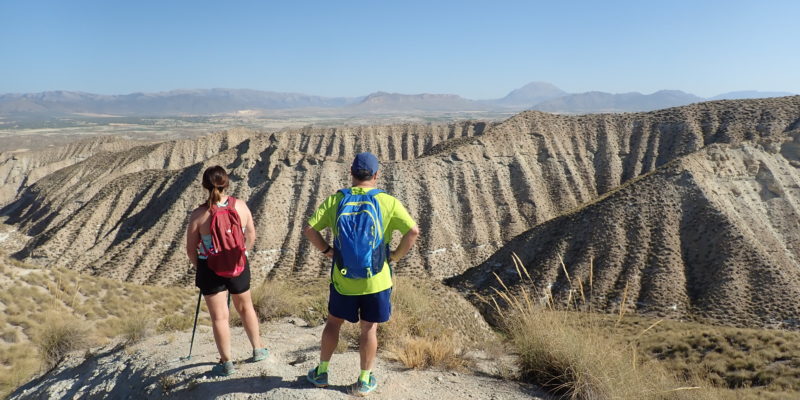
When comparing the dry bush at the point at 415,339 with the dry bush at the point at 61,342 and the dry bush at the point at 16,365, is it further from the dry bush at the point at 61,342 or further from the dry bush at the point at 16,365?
the dry bush at the point at 16,365

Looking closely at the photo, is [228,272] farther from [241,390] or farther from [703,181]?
[703,181]

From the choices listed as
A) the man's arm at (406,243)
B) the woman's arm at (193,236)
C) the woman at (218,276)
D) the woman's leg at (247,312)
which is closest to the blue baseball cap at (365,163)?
the man's arm at (406,243)

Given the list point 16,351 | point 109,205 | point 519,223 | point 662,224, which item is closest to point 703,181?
point 662,224

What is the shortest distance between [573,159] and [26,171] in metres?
97.8

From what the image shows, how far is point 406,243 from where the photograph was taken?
4512 mm

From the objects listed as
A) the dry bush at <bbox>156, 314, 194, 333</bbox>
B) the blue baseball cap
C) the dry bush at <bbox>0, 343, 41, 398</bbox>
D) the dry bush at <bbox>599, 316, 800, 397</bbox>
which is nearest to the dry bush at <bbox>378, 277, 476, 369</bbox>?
the blue baseball cap

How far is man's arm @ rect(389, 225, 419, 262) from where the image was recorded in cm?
439

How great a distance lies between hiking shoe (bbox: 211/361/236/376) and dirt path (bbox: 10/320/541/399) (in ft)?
0.26

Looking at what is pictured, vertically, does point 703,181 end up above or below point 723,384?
above

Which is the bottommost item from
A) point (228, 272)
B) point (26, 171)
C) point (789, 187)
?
point (26, 171)

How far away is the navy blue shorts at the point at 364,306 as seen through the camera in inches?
171

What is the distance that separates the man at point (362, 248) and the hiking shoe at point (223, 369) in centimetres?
126

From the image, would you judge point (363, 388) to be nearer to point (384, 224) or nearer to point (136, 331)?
point (384, 224)

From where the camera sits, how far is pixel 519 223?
130ft
